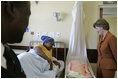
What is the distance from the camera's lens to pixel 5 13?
1.30ft

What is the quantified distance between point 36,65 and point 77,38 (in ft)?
3.03

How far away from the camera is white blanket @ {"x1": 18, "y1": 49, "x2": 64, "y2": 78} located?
1.50 metres

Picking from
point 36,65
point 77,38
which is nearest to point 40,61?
point 36,65

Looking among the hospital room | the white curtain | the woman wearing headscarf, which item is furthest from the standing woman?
the woman wearing headscarf

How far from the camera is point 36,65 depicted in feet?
5.41

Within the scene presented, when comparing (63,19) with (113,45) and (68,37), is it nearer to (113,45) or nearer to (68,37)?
(68,37)

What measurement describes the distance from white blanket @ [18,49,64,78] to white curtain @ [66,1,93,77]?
616 mm

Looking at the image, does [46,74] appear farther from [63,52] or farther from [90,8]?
[90,8]

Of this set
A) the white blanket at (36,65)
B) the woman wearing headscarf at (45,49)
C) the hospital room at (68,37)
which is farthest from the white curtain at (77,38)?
the white blanket at (36,65)

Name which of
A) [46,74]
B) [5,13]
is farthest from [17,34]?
[46,74]

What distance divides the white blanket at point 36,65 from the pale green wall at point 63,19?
2.37ft

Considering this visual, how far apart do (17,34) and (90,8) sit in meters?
2.08

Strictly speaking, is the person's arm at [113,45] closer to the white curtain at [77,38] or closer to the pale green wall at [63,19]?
the white curtain at [77,38]

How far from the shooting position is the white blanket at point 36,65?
58.9 inches
